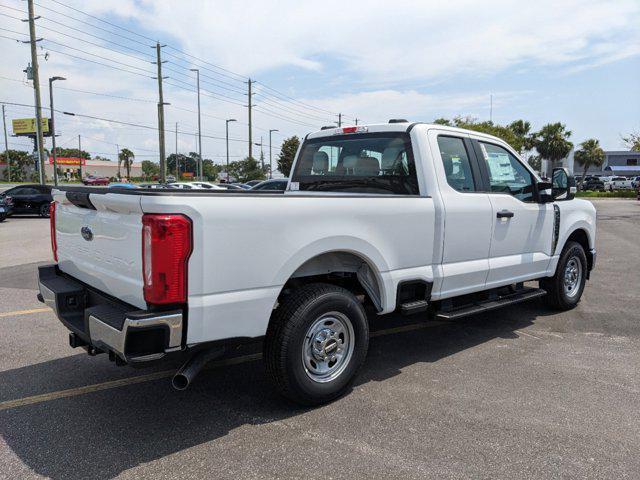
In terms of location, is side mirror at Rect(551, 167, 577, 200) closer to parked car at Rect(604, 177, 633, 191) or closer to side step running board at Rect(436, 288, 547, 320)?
side step running board at Rect(436, 288, 547, 320)

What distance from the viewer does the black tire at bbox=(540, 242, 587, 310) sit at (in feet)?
20.1

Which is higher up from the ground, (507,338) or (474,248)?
(474,248)

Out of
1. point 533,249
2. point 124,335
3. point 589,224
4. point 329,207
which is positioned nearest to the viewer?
point 124,335

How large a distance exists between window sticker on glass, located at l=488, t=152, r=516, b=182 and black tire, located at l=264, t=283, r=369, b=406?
2282 millimetres

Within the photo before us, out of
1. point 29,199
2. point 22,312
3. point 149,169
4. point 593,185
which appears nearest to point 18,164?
point 149,169

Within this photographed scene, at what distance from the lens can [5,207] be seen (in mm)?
19047

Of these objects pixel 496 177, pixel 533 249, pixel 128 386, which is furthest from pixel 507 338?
pixel 128 386

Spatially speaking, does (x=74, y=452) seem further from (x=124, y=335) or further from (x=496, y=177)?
(x=496, y=177)

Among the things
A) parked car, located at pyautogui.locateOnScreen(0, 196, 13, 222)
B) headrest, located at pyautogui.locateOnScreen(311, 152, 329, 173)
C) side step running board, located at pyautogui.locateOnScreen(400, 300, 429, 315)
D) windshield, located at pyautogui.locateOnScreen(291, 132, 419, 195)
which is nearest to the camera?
side step running board, located at pyautogui.locateOnScreen(400, 300, 429, 315)

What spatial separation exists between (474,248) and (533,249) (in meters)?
1.18

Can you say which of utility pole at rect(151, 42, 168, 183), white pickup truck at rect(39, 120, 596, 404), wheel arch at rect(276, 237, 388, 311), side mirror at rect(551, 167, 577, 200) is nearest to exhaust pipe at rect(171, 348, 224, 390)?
white pickup truck at rect(39, 120, 596, 404)

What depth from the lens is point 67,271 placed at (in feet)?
13.2

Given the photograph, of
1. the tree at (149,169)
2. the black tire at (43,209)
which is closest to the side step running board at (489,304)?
the black tire at (43,209)

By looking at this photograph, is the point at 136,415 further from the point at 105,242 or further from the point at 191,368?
the point at 105,242
